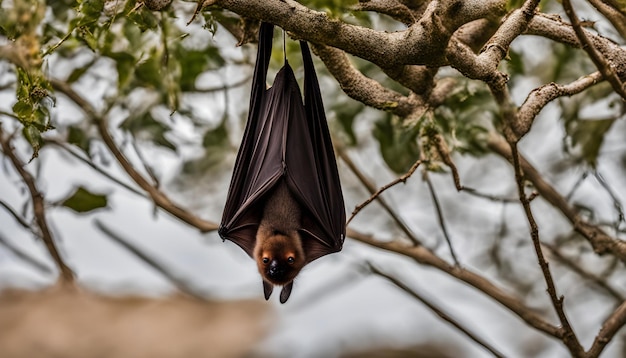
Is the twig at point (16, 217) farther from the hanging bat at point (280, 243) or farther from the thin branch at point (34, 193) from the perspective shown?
the hanging bat at point (280, 243)

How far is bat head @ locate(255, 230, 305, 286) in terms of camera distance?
12.8ft

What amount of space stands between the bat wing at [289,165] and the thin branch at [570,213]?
0.94 metres

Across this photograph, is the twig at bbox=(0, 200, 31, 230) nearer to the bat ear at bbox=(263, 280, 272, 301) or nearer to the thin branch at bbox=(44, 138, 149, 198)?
the thin branch at bbox=(44, 138, 149, 198)

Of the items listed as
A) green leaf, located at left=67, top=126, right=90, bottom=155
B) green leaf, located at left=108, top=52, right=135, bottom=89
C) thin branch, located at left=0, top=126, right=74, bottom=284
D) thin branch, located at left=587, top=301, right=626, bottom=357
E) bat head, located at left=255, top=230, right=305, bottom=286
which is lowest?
thin branch, located at left=587, top=301, right=626, bottom=357

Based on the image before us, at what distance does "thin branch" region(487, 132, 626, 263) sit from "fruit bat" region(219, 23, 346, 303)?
3.13ft

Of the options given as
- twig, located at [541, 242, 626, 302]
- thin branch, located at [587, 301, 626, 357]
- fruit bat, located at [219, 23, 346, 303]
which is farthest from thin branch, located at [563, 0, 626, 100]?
twig, located at [541, 242, 626, 302]

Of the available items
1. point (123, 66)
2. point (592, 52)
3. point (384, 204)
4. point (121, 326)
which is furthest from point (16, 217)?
point (121, 326)

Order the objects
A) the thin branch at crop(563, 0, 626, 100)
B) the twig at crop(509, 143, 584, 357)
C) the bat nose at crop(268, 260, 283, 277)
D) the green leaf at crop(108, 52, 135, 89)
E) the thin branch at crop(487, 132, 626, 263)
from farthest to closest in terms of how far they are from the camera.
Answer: the green leaf at crop(108, 52, 135, 89)
the thin branch at crop(487, 132, 626, 263)
the bat nose at crop(268, 260, 283, 277)
the twig at crop(509, 143, 584, 357)
the thin branch at crop(563, 0, 626, 100)

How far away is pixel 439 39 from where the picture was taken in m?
2.59

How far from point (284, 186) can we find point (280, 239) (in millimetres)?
265

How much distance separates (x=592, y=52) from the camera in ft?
9.00

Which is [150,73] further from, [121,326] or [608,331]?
[121,326]

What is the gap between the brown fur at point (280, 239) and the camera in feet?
12.8

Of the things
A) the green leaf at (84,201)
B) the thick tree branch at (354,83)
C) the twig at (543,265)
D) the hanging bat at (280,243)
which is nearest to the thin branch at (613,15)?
the twig at (543,265)
